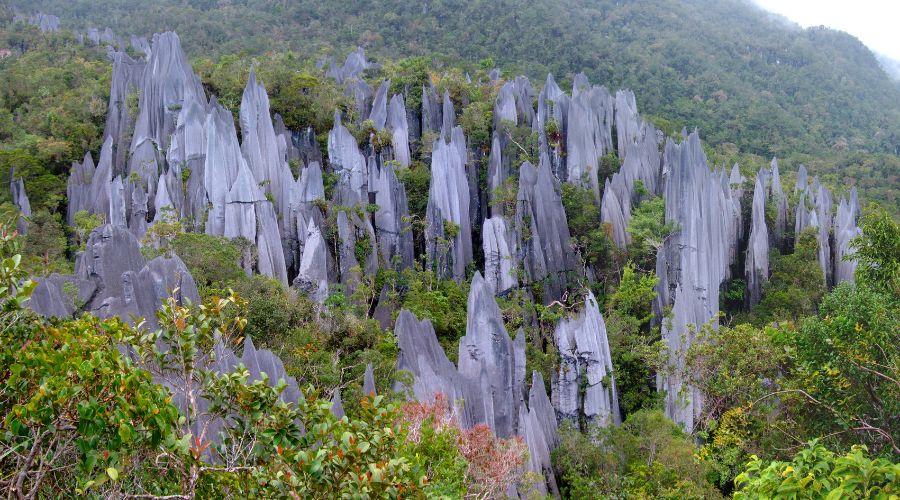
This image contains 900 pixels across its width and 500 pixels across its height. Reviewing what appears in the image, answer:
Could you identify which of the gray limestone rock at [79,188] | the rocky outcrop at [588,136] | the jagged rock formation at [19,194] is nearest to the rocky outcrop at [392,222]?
the rocky outcrop at [588,136]

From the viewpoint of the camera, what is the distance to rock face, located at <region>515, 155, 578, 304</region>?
23.6 m

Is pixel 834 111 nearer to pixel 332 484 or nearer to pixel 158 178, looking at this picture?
pixel 158 178

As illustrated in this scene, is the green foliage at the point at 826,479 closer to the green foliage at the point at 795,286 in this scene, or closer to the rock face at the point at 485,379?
the rock face at the point at 485,379

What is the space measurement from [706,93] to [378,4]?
73.4ft

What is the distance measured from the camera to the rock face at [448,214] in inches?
927

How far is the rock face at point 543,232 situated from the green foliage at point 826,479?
63.3 feet

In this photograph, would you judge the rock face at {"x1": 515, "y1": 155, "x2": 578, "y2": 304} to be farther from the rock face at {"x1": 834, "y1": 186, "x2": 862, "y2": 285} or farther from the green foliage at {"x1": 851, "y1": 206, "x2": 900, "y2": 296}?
the green foliage at {"x1": 851, "y1": 206, "x2": 900, "y2": 296}

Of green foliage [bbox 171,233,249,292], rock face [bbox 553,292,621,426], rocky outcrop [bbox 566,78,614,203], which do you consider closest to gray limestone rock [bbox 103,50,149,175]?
green foliage [bbox 171,233,249,292]

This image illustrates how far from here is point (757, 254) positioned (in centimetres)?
2514

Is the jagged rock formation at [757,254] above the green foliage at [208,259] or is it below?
below

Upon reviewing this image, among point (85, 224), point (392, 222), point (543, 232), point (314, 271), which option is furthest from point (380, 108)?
point (85, 224)

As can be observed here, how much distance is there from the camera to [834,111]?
150 ft

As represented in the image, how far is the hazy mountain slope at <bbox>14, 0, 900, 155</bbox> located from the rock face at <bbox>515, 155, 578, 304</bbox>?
1817 centimetres

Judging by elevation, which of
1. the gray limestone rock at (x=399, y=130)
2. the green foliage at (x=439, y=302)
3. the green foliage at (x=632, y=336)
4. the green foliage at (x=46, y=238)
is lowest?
the green foliage at (x=632, y=336)
